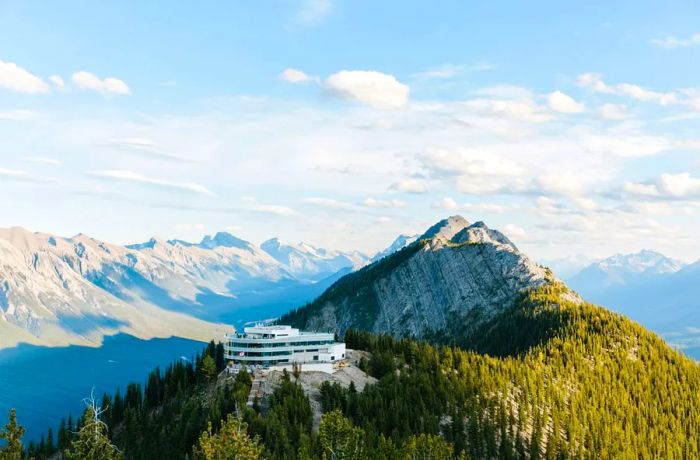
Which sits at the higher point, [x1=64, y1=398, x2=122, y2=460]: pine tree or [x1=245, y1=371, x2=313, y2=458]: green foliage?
[x1=64, y1=398, x2=122, y2=460]: pine tree

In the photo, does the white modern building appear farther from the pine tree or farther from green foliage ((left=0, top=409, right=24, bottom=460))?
green foliage ((left=0, top=409, right=24, bottom=460))

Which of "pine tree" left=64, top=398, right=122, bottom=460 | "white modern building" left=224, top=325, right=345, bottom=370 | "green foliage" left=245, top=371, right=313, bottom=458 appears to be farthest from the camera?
"white modern building" left=224, top=325, right=345, bottom=370

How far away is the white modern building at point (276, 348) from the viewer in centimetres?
18738

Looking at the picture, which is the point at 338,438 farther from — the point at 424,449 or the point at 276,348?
the point at 276,348

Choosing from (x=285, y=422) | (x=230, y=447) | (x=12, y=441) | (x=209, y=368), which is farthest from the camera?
(x=209, y=368)

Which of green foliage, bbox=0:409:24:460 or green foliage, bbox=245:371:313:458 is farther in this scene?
green foliage, bbox=245:371:313:458

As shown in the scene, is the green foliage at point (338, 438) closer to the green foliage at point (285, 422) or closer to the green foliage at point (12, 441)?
the green foliage at point (285, 422)

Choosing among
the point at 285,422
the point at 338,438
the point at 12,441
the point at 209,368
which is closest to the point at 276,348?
the point at 209,368

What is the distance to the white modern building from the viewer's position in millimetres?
187375

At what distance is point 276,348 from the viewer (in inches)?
7441

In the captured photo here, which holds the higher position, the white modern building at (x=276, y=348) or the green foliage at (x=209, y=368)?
the white modern building at (x=276, y=348)

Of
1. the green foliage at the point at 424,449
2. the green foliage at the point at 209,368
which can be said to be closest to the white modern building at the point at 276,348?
the green foliage at the point at 209,368

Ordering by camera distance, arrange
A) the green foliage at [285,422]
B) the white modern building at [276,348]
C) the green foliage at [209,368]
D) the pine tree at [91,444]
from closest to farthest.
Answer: the pine tree at [91,444]
the green foliage at [285,422]
the white modern building at [276,348]
the green foliage at [209,368]

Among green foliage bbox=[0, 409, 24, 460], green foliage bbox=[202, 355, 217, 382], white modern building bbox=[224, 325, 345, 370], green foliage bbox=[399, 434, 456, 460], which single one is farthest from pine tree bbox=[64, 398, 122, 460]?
green foliage bbox=[202, 355, 217, 382]
